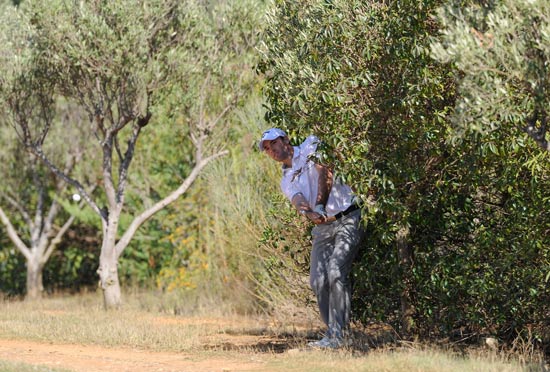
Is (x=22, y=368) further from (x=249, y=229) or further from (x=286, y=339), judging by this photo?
(x=249, y=229)

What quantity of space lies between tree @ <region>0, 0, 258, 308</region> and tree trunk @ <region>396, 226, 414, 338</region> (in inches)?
232

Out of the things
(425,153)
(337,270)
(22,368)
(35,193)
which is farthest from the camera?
(35,193)

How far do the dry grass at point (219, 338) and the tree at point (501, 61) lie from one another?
2.02 m

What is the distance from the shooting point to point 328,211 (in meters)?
8.22

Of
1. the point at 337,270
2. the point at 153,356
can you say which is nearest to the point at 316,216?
the point at 337,270

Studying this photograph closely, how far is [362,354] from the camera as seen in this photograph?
310 inches

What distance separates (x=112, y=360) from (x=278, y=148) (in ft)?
7.96

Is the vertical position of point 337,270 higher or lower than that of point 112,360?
higher

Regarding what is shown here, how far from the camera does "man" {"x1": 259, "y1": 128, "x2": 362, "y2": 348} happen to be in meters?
8.17

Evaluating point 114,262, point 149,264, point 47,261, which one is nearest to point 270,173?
point 114,262

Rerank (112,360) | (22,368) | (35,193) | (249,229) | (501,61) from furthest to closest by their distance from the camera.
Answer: (35,193)
(249,229)
(112,360)
(22,368)
(501,61)

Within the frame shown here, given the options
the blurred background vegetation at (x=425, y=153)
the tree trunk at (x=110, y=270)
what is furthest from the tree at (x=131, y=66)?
the blurred background vegetation at (x=425, y=153)

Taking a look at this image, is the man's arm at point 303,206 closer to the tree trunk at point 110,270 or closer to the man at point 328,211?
the man at point 328,211

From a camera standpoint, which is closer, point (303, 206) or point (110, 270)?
point (303, 206)
